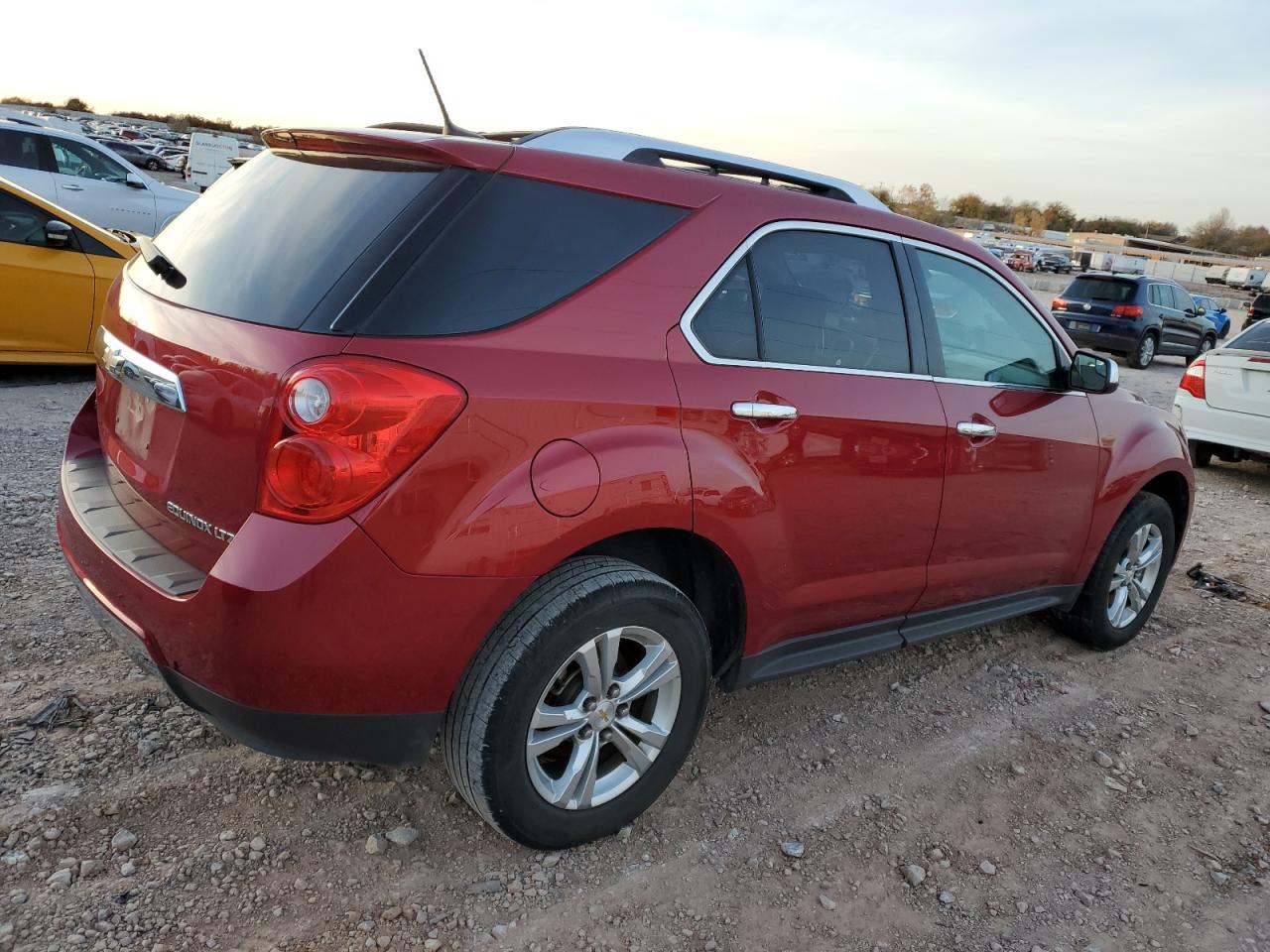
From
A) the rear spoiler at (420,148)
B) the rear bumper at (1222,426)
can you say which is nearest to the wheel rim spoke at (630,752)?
the rear spoiler at (420,148)

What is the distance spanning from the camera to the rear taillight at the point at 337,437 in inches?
Result: 81.4

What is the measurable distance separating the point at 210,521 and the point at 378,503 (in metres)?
0.44

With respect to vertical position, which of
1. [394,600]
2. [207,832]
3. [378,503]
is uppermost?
[378,503]

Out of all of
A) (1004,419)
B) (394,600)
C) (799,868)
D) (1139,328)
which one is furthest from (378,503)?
(1139,328)

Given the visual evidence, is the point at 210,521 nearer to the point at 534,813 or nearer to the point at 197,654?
the point at 197,654

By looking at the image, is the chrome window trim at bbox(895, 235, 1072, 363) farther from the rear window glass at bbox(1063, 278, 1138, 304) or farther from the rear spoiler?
the rear window glass at bbox(1063, 278, 1138, 304)

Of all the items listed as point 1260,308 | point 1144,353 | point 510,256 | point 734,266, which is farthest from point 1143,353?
point 510,256

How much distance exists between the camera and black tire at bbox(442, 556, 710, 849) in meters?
2.33

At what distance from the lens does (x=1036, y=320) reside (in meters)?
3.82

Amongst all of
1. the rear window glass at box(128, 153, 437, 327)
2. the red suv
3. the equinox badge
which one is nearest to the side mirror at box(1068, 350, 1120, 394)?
the red suv

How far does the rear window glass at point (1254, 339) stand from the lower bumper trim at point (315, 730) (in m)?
8.45

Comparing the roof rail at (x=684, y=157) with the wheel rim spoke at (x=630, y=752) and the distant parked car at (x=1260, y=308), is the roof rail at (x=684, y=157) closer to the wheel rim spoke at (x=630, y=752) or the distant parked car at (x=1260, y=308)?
the wheel rim spoke at (x=630, y=752)

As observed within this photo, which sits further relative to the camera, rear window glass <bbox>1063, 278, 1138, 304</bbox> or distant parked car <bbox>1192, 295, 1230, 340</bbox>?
distant parked car <bbox>1192, 295, 1230, 340</bbox>

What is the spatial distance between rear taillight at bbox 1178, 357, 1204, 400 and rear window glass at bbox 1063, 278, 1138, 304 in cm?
959
